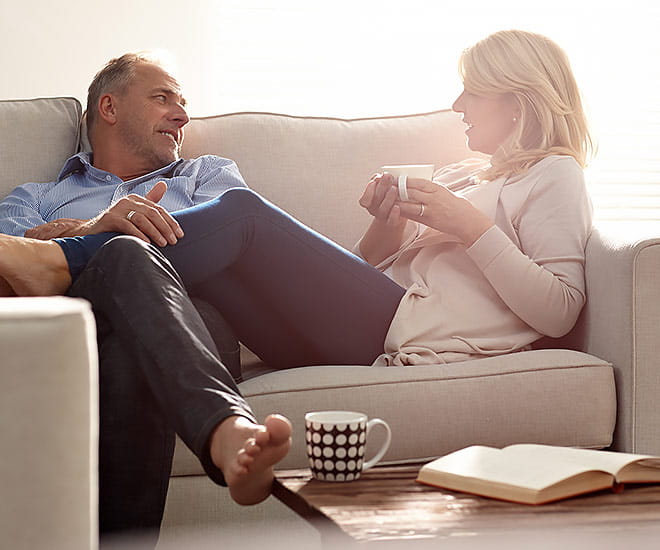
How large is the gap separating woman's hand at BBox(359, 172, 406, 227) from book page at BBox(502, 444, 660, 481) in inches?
31.1

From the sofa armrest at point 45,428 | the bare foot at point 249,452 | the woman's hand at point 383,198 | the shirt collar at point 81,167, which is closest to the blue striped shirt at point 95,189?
the shirt collar at point 81,167

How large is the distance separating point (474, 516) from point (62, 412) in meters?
0.41

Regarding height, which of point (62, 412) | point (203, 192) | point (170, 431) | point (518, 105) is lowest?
point (170, 431)

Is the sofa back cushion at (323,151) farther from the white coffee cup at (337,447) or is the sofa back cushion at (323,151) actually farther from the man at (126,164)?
the white coffee cup at (337,447)

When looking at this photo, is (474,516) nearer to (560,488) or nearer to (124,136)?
(560,488)

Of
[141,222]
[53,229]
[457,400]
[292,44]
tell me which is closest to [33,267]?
[141,222]

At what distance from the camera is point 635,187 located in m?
3.23

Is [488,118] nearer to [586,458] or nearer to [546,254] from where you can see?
[546,254]

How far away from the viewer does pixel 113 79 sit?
239cm

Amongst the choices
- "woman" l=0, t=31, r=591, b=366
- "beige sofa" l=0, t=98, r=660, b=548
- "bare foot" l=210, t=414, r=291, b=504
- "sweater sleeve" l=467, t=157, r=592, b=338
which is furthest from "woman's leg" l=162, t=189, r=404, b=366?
"bare foot" l=210, t=414, r=291, b=504

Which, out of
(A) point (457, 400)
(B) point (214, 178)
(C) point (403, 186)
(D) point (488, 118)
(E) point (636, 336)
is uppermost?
(D) point (488, 118)

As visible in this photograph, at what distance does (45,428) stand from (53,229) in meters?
1.21

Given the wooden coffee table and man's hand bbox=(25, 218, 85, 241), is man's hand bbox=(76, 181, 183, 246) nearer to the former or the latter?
man's hand bbox=(25, 218, 85, 241)

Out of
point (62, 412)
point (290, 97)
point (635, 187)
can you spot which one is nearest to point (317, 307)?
point (62, 412)
